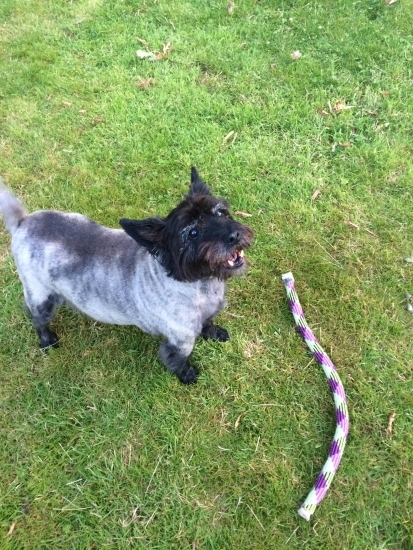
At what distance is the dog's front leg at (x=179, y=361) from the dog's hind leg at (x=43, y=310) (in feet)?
3.47

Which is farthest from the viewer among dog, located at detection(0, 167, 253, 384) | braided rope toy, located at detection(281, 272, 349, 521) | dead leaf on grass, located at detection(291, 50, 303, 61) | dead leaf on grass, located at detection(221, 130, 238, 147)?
dead leaf on grass, located at detection(291, 50, 303, 61)

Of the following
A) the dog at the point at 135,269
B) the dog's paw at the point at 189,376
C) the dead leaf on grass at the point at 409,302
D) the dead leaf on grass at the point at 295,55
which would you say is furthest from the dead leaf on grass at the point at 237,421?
the dead leaf on grass at the point at 295,55

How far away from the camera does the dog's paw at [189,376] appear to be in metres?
3.99

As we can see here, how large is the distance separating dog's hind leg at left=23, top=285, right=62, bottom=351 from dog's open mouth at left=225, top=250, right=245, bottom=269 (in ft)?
5.61

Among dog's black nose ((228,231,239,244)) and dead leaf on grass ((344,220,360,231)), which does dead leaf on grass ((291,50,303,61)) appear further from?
dog's black nose ((228,231,239,244))

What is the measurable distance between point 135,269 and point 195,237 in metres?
0.71

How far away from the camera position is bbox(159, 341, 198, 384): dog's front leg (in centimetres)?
370

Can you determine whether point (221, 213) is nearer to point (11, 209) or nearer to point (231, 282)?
point (231, 282)

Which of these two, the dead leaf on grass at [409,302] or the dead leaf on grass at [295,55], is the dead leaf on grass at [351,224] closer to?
the dead leaf on grass at [409,302]

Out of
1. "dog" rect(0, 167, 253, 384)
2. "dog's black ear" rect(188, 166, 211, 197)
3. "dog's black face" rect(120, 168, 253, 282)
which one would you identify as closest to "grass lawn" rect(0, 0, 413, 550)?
"dog" rect(0, 167, 253, 384)

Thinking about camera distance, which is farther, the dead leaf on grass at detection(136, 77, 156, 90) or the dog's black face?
the dead leaf on grass at detection(136, 77, 156, 90)

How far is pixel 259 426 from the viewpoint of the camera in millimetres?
3814

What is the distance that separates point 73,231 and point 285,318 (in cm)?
211

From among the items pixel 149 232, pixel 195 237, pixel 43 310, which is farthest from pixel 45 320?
pixel 195 237
